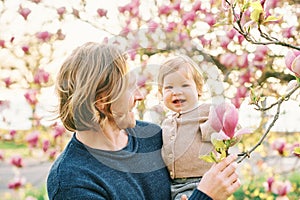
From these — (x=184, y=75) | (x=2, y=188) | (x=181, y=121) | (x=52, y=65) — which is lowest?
(x=2, y=188)

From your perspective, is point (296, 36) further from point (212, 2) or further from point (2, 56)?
point (2, 56)

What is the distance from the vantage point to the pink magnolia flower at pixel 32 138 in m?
2.71

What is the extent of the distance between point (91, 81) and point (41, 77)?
4.46 feet

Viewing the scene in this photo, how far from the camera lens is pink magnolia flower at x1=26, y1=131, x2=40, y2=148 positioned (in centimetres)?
271

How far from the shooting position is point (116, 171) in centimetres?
157

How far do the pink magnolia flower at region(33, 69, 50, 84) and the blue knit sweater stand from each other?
3.93 ft

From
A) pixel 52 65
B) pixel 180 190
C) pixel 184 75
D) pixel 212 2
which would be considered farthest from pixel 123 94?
pixel 52 65

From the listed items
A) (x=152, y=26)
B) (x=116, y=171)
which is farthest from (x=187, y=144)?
(x=152, y=26)

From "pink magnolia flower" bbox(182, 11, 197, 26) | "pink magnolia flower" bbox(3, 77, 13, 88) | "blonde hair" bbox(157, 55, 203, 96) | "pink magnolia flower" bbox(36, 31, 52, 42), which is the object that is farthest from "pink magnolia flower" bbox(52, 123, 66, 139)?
"blonde hair" bbox(157, 55, 203, 96)

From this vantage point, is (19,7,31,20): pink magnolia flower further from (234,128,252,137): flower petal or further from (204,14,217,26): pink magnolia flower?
(234,128,252,137): flower petal

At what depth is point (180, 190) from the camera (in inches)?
60.7

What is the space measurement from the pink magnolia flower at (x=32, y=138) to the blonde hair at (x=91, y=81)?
1233mm

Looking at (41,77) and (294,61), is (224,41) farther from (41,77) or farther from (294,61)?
(294,61)

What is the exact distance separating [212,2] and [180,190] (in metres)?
1.27
